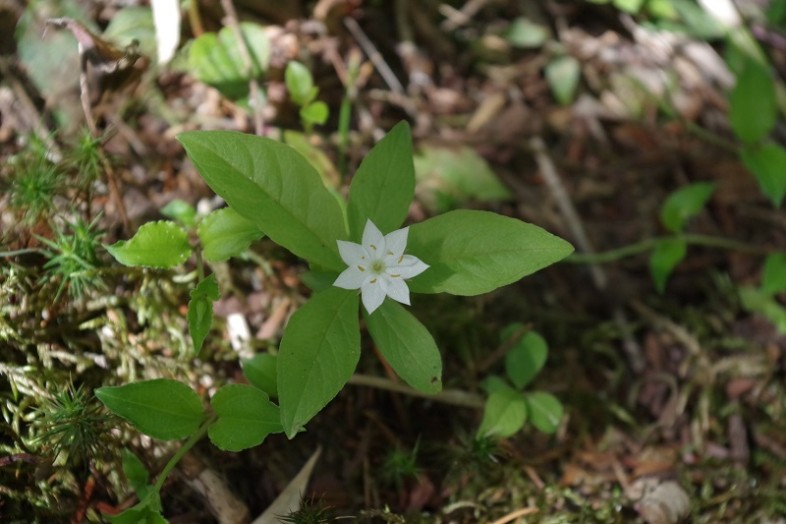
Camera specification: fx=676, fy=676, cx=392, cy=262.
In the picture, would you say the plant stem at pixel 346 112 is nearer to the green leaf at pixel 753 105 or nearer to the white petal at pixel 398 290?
the white petal at pixel 398 290

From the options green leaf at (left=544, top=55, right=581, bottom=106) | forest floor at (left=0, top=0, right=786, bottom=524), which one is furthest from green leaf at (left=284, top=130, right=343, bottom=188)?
green leaf at (left=544, top=55, right=581, bottom=106)

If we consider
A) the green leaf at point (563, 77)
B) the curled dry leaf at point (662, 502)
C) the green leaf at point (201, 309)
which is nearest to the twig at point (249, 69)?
the green leaf at point (201, 309)

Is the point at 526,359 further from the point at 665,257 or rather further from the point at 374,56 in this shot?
the point at 374,56

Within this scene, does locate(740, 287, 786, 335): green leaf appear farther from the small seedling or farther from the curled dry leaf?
the small seedling

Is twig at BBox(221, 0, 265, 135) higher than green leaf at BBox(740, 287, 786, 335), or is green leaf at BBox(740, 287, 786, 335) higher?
twig at BBox(221, 0, 265, 135)

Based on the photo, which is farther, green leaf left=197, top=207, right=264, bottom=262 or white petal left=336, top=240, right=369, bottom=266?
green leaf left=197, top=207, right=264, bottom=262

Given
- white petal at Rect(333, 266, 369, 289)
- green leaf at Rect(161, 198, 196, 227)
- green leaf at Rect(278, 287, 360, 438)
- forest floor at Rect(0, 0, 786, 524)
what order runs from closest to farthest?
green leaf at Rect(278, 287, 360, 438), white petal at Rect(333, 266, 369, 289), forest floor at Rect(0, 0, 786, 524), green leaf at Rect(161, 198, 196, 227)
